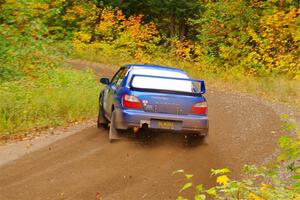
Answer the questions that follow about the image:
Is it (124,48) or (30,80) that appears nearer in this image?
(30,80)

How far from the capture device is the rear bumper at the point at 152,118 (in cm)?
883

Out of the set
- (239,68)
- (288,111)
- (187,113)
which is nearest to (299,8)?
(239,68)

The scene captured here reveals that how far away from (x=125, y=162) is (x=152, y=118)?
3.36 feet

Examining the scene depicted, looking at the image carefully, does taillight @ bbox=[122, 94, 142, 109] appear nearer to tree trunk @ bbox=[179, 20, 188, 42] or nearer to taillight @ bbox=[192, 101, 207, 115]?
taillight @ bbox=[192, 101, 207, 115]

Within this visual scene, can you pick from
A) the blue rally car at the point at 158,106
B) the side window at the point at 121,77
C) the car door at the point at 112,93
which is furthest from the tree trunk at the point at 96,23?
the blue rally car at the point at 158,106

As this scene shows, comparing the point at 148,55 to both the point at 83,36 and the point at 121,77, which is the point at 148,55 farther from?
the point at 121,77

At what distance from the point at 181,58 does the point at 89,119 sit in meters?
18.1

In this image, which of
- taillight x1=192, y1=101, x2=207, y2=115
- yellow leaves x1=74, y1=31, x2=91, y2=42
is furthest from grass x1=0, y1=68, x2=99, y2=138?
yellow leaves x1=74, y1=31, x2=91, y2=42

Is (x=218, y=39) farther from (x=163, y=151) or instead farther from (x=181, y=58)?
(x=163, y=151)

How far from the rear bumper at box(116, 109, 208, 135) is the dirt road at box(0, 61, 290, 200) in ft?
1.64

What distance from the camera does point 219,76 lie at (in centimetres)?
2488

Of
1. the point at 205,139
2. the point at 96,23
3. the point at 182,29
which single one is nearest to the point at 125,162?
the point at 205,139

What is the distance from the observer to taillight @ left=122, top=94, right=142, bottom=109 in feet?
29.2

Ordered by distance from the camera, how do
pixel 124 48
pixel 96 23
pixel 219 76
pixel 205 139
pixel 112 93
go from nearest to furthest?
pixel 205 139 → pixel 112 93 → pixel 219 76 → pixel 124 48 → pixel 96 23
